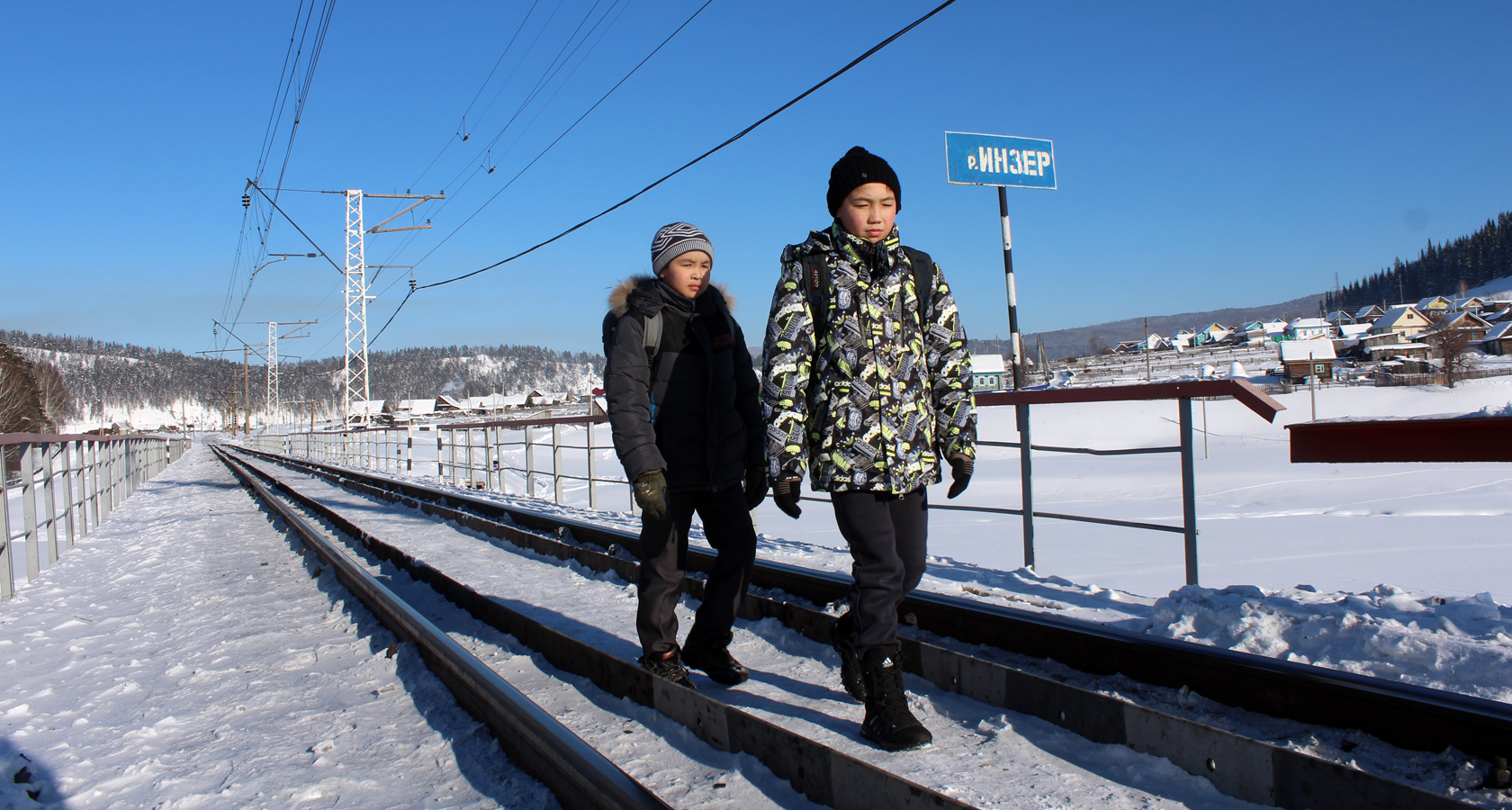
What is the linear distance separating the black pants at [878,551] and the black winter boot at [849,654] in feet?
0.46

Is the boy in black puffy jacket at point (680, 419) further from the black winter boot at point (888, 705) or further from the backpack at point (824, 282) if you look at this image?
the black winter boot at point (888, 705)

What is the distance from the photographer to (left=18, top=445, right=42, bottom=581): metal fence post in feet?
22.1

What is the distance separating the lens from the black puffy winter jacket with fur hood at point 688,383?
9.50 feet

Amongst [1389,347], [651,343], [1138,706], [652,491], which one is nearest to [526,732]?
[652,491]

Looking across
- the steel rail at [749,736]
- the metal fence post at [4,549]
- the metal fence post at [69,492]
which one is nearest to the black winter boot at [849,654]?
the steel rail at [749,736]

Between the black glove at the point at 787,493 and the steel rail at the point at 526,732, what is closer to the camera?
the steel rail at the point at 526,732

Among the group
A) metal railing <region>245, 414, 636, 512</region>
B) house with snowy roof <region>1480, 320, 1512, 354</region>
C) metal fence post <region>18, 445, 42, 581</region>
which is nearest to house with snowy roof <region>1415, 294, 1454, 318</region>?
house with snowy roof <region>1480, 320, 1512, 354</region>

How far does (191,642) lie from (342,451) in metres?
25.5

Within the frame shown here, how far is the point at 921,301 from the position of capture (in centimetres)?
254

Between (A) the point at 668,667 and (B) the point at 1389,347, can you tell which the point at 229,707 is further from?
(B) the point at 1389,347

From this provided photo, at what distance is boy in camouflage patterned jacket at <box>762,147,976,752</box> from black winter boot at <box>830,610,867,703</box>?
6 cm

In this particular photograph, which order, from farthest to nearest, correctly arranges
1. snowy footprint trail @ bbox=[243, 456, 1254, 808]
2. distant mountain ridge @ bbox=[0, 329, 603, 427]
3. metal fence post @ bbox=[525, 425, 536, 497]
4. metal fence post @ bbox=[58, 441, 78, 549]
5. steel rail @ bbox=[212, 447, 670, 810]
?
1. distant mountain ridge @ bbox=[0, 329, 603, 427]
2. metal fence post @ bbox=[525, 425, 536, 497]
3. metal fence post @ bbox=[58, 441, 78, 549]
4. snowy footprint trail @ bbox=[243, 456, 1254, 808]
5. steel rail @ bbox=[212, 447, 670, 810]

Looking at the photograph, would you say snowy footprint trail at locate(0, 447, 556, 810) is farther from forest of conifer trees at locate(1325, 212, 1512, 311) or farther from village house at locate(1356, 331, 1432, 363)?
forest of conifer trees at locate(1325, 212, 1512, 311)

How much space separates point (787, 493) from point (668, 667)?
3.58 feet
